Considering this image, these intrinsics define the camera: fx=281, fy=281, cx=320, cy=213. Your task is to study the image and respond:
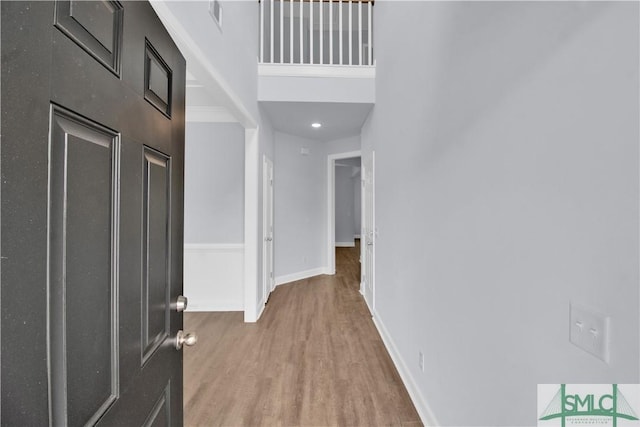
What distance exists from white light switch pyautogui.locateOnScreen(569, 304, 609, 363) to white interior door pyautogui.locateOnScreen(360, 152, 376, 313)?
2.59m

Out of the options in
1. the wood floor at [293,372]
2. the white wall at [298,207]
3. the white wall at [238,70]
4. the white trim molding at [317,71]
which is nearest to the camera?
the white wall at [238,70]

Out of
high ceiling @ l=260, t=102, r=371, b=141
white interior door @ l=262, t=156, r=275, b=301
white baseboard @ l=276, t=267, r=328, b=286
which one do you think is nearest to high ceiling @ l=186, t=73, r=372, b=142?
high ceiling @ l=260, t=102, r=371, b=141

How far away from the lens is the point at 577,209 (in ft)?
2.48

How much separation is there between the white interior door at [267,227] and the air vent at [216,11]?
1.80m

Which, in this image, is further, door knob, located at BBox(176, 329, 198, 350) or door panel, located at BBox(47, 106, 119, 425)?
door knob, located at BBox(176, 329, 198, 350)

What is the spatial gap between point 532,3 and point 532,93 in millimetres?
276

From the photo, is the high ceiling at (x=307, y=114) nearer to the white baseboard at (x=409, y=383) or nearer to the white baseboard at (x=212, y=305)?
the white baseboard at (x=212, y=305)

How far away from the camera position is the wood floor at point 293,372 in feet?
5.94

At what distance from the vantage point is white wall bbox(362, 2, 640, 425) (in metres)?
0.67

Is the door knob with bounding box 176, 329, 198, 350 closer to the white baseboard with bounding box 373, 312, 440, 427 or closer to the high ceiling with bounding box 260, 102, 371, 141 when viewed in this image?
the white baseboard with bounding box 373, 312, 440, 427

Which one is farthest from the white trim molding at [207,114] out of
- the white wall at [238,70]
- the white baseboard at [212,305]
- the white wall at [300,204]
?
the white baseboard at [212,305]

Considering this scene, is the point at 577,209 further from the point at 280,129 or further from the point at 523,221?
the point at 280,129

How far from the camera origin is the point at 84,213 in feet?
1.81

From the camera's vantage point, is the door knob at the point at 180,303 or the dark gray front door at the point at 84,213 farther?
the door knob at the point at 180,303
